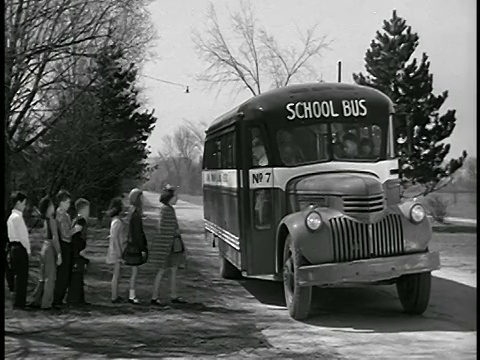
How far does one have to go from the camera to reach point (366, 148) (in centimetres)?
441

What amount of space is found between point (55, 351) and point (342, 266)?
5.06ft

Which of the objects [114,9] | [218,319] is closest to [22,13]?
[114,9]

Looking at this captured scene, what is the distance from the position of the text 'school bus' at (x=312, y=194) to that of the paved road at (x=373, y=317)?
0.09 meters

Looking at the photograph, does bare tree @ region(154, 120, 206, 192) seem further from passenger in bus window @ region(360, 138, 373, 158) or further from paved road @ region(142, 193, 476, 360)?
passenger in bus window @ region(360, 138, 373, 158)

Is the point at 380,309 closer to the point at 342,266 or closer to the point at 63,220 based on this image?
the point at 342,266

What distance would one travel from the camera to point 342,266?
4121 mm

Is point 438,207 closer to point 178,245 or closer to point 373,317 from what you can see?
point 373,317

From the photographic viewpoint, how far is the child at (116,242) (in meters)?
3.97

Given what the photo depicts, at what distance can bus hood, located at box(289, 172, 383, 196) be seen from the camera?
4316 mm

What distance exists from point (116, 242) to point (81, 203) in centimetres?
27

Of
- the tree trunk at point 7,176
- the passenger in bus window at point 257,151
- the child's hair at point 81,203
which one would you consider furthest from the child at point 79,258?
the passenger in bus window at point 257,151

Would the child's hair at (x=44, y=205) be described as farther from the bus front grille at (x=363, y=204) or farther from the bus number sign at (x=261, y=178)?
the bus front grille at (x=363, y=204)

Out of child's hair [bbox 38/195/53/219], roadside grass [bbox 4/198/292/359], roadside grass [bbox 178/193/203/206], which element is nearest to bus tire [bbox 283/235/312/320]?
roadside grass [bbox 4/198/292/359]

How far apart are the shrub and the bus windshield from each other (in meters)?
0.38
